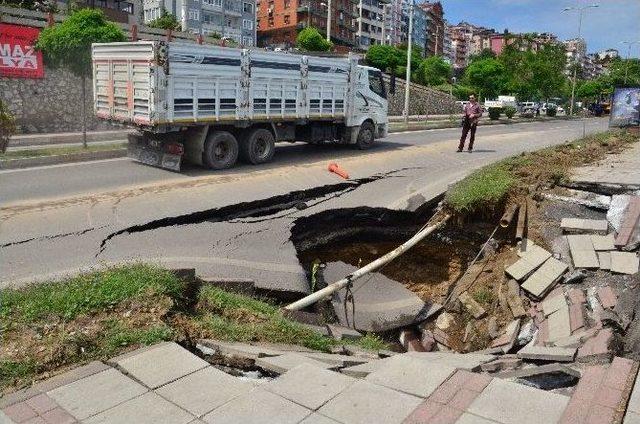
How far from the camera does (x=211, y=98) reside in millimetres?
11766

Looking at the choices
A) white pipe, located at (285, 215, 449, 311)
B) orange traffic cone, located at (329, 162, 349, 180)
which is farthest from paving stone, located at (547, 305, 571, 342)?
orange traffic cone, located at (329, 162, 349, 180)

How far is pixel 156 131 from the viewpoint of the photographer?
440 inches

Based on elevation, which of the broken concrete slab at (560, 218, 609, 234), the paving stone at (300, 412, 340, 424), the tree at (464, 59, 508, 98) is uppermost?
the tree at (464, 59, 508, 98)

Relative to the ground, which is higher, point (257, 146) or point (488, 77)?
point (488, 77)

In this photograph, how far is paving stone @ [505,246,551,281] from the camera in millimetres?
7754

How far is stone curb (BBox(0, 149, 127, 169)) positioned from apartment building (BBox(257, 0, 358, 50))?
209ft

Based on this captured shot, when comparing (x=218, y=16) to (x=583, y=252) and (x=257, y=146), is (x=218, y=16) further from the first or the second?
(x=583, y=252)

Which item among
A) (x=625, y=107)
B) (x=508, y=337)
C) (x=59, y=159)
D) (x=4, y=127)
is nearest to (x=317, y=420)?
(x=508, y=337)

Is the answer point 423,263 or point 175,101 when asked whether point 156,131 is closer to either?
point 175,101

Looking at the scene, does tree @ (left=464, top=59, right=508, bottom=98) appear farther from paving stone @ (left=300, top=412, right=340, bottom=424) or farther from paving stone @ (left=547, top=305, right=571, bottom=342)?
paving stone @ (left=300, top=412, right=340, bottom=424)

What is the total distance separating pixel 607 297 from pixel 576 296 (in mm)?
363

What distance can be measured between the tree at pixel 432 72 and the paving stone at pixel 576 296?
4557 cm

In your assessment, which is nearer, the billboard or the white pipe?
the white pipe

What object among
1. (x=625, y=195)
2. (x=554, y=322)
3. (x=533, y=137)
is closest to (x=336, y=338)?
(x=554, y=322)
